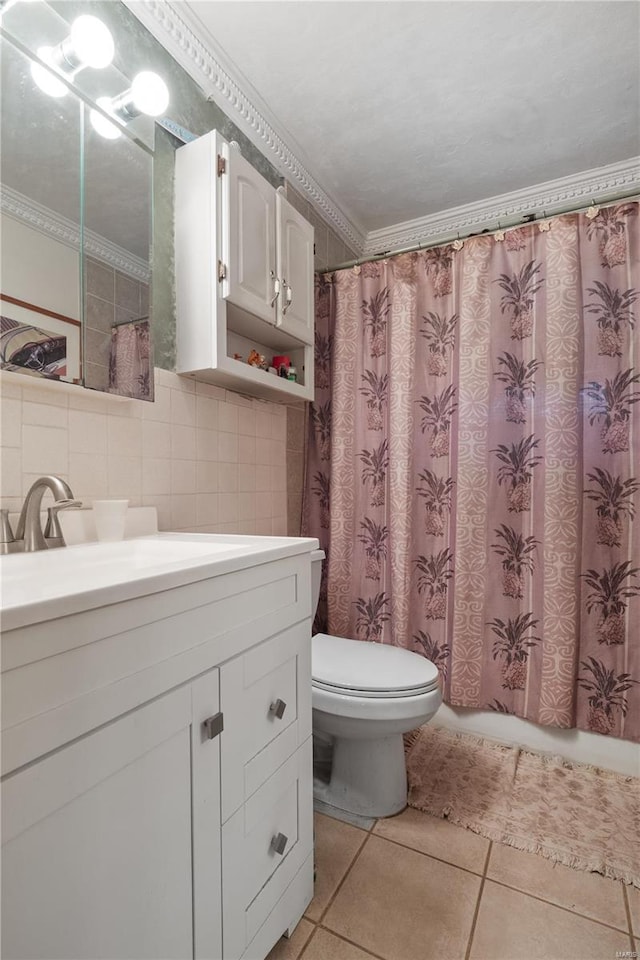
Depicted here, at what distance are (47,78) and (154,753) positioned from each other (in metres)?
1.42

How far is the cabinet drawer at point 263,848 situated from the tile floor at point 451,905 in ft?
0.61

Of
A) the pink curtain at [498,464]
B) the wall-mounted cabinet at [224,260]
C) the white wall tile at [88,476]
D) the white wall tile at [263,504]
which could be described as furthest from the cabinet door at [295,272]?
the white wall tile at [88,476]

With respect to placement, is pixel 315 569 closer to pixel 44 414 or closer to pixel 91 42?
pixel 44 414

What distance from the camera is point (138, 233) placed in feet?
4.12

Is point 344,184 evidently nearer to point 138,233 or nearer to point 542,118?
point 542,118

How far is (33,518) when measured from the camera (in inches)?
37.5

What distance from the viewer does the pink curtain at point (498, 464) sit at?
1592mm

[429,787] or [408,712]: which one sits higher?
[408,712]

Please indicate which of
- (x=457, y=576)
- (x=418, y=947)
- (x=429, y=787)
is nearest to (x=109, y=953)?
(x=418, y=947)

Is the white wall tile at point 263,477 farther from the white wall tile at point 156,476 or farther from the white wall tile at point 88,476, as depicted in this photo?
the white wall tile at point 88,476

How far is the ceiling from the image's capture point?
136 cm

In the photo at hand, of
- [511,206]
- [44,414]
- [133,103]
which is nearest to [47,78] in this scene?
[133,103]

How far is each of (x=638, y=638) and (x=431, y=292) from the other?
1.49m

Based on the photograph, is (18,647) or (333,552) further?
(333,552)
